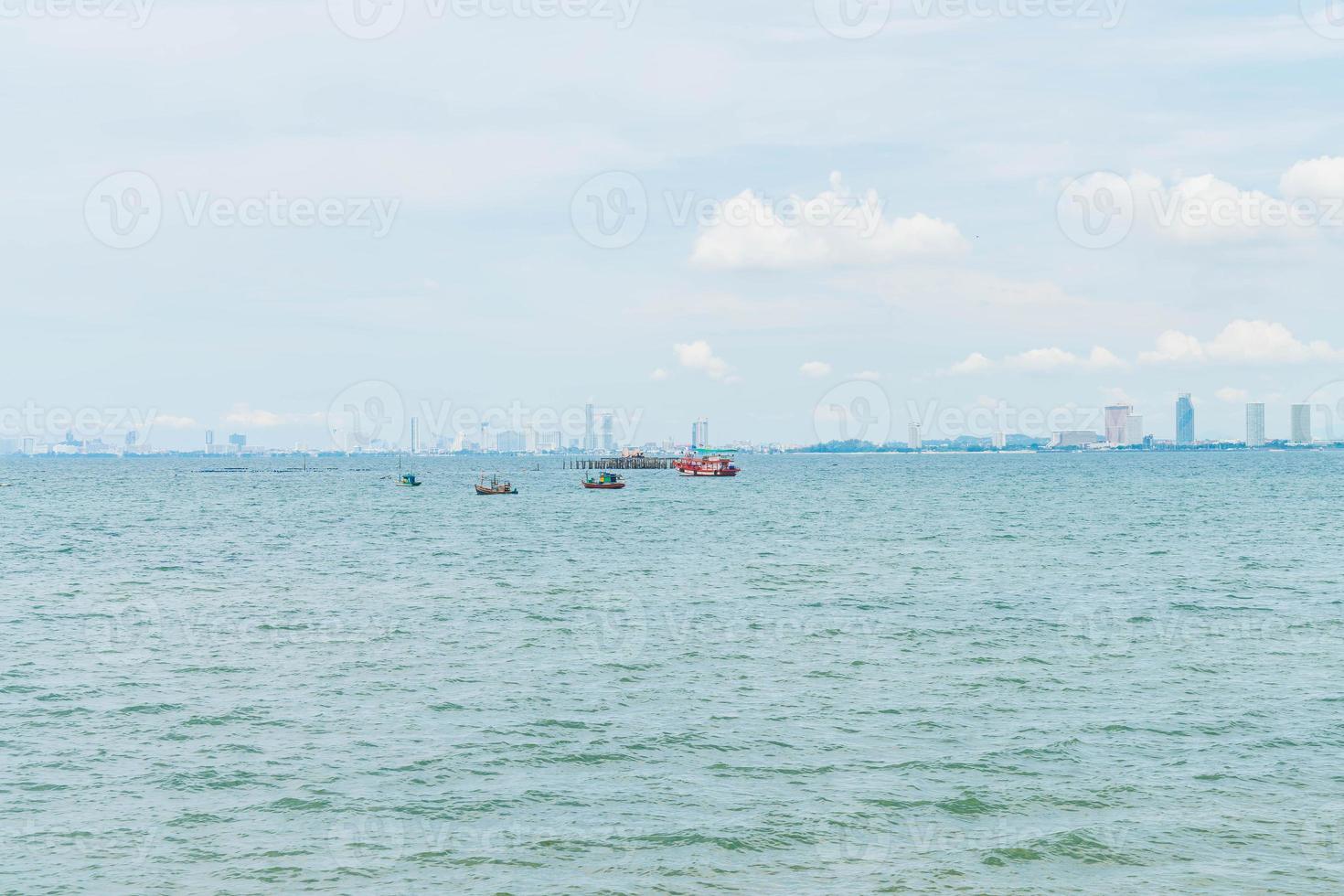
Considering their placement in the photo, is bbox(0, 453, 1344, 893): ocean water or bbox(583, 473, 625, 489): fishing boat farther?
bbox(583, 473, 625, 489): fishing boat

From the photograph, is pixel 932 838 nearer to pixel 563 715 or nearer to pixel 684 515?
pixel 563 715

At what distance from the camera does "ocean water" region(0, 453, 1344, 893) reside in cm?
2017

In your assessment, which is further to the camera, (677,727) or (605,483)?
(605,483)

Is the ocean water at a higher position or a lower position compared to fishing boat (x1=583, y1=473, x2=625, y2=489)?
lower

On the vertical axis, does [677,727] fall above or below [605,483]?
below

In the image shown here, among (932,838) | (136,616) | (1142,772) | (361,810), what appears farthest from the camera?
(136,616)

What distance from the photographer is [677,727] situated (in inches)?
1126

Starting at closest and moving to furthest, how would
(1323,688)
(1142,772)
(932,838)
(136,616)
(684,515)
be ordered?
1. (932,838)
2. (1142,772)
3. (1323,688)
4. (136,616)
5. (684,515)

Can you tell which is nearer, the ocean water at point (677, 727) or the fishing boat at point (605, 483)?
the ocean water at point (677, 727)

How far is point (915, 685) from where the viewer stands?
107 ft

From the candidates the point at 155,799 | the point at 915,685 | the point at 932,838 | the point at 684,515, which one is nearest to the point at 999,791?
the point at 932,838

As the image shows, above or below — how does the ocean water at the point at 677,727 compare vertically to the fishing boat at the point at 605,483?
below

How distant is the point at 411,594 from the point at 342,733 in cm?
2514

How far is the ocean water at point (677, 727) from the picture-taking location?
20172 mm
